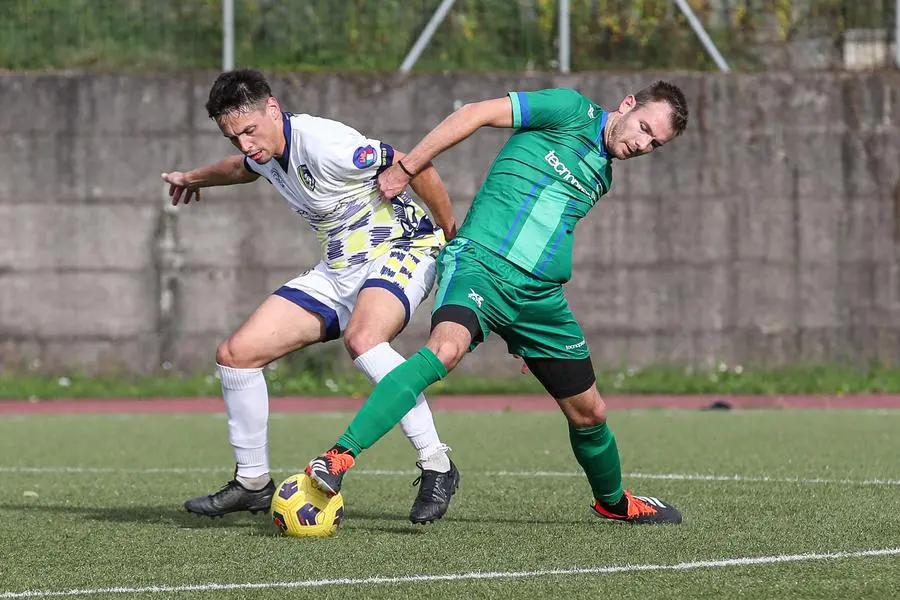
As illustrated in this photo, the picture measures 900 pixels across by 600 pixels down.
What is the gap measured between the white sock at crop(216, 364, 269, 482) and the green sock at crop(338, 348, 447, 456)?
1165 millimetres

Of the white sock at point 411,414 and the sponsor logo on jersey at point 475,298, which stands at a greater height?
the sponsor logo on jersey at point 475,298

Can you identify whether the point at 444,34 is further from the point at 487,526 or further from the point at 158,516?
the point at 487,526

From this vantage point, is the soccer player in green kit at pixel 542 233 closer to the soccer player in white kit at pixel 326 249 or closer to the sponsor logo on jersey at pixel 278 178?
the soccer player in white kit at pixel 326 249

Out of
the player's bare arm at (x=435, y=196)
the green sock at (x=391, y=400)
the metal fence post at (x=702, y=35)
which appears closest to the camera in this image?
the green sock at (x=391, y=400)

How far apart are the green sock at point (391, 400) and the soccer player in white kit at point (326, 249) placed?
0.71 meters

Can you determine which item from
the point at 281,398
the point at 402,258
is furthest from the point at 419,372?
the point at 281,398

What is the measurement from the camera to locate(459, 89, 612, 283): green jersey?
20.0ft

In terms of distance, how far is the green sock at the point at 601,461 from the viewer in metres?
6.40

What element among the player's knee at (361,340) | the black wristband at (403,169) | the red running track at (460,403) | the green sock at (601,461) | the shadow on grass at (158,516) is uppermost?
the black wristband at (403,169)

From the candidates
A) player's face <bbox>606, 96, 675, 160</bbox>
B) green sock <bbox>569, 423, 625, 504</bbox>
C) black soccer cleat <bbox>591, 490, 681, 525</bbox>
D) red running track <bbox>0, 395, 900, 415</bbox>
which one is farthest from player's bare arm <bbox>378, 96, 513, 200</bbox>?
red running track <bbox>0, 395, 900, 415</bbox>

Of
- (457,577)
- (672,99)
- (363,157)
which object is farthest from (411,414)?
(672,99)

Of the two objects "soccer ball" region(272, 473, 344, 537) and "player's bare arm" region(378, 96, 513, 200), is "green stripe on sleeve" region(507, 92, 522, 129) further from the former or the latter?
"soccer ball" region(272, 473, 344, 537)

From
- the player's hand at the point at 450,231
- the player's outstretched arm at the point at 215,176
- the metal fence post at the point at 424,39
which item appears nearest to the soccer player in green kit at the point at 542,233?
the player's hand at the point at 450,231

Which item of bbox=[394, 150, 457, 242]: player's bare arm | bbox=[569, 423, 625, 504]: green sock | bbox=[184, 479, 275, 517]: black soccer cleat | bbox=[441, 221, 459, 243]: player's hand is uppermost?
bbox=[394, 150, 457, 242]: player's bare arm
